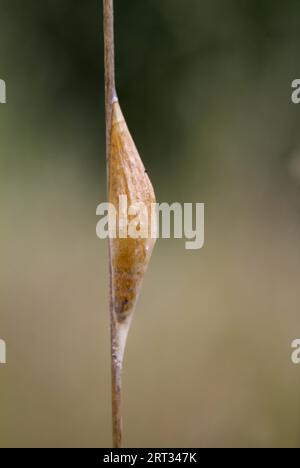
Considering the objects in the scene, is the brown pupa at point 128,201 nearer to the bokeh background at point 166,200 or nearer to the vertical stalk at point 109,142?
the vertical stalk at point 109,142

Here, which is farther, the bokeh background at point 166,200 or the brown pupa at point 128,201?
the bokeh background at point 166,200

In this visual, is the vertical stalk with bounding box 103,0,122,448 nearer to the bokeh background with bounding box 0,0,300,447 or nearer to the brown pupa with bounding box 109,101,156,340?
the brown pupa with bounding box 109,101,156,340

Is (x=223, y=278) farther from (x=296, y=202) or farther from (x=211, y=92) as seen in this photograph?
(x=211, y=92)

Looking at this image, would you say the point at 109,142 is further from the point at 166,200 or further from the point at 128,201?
the point at 166,200

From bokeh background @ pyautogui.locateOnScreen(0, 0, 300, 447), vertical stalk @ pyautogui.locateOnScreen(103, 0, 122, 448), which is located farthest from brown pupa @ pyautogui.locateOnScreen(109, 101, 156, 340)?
→ bokeh background @ pyautogui.locateOnScreen(0, 0, 300, 447)

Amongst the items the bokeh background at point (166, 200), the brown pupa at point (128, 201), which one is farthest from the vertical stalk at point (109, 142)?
the bokeh background at point (166, 200)
